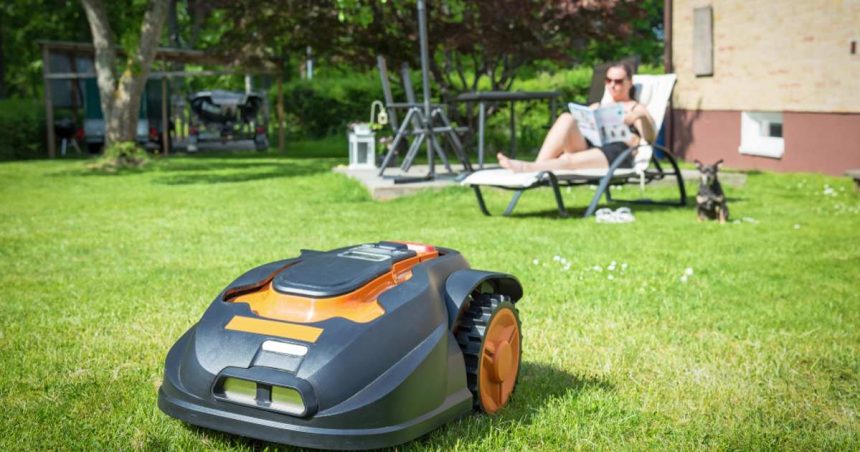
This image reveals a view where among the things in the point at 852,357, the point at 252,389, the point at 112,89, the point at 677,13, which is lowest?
the point at 852,357

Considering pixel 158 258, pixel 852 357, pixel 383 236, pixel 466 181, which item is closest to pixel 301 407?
pixel 852 357

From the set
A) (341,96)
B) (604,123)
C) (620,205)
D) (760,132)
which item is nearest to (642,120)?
(604,123)

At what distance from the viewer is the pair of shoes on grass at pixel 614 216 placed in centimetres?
810

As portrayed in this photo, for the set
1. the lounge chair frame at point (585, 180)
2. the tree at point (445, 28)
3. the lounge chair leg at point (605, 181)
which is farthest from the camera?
the tree at point (445, 28)

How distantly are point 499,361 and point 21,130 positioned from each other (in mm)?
18240

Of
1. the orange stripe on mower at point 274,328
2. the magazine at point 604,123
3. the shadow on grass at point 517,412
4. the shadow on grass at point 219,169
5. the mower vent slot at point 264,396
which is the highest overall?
the magazine at point 604,123

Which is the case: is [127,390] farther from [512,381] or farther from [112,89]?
[112,89]

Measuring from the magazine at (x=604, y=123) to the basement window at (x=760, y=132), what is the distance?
598 cm

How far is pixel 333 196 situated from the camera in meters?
10.5

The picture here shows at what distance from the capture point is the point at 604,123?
8.99 metres

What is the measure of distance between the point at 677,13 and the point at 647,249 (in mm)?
10569

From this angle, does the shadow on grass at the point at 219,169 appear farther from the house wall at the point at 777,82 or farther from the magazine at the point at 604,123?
the house wall at the point at 777,82

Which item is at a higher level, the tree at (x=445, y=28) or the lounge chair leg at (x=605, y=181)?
the tree at (x=445, y=28)

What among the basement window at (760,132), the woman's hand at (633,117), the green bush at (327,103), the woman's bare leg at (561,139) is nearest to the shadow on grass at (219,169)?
the green bush at (327,103)
